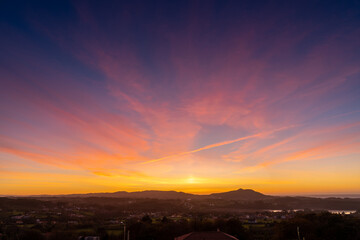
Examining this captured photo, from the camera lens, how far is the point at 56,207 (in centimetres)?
10481

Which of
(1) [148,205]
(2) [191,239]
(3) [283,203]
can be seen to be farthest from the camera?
(3) [283,203]

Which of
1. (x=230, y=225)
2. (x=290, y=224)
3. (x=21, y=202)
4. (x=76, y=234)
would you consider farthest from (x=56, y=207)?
(x=290, y=224)

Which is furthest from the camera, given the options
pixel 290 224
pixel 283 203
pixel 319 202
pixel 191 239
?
pixel 283 203

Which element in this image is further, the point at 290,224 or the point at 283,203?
the point at 283,203

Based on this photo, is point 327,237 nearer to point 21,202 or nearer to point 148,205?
point 148,205

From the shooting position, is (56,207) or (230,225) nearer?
(230,225)

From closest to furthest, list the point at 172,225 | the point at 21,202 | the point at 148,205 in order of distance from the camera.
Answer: the point at 172,225 → the point at 21,202 → the point at 148,205

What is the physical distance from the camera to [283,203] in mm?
154500

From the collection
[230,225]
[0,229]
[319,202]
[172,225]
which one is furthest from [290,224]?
[319,202]

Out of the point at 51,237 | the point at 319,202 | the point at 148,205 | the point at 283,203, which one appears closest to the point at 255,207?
the point at 283,203

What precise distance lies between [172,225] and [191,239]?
1934 cm

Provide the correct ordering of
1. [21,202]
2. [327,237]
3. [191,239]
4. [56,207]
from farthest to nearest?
[56,207]
[21,202]
[327,237]
[191,239]

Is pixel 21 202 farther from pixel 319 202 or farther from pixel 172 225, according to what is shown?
pixel 319 202

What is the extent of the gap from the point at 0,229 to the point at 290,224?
52735 mm
